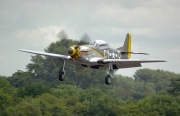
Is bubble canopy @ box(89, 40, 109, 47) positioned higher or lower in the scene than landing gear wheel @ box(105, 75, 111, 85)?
higher

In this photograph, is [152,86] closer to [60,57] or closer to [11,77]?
[11,77]

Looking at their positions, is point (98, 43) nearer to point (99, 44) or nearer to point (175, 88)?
point (99, 44)

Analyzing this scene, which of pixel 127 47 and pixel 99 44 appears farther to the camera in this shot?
pixel 127 47

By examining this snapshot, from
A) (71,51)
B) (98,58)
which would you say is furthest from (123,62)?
(71,51)

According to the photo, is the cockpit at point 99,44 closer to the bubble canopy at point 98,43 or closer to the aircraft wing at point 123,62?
the bubble canopy at point 98,43

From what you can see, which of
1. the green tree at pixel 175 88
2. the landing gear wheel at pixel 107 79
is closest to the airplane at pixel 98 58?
the landing gear wheel at pixel 107 79

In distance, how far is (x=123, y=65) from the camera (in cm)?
6197

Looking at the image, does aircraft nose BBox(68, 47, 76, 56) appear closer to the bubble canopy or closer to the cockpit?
the cockpit

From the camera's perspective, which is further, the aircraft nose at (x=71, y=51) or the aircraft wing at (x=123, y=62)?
the aircraft wing at (x=123, y=62)

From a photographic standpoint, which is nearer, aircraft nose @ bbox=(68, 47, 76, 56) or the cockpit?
aircraft nose @ bbox=(68, 47, 76, 56)

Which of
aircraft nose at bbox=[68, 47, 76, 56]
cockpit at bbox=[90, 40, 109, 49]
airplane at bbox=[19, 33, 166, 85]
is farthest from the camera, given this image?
cockpit at bbox=[90, 40, 109, 49]

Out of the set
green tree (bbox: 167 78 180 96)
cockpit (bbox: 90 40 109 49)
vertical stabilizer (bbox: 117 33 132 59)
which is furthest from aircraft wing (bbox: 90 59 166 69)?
green tree (bbox: 167 78 180 96)

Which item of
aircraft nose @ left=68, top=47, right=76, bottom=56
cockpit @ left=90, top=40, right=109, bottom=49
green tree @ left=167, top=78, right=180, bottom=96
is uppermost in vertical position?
cockpit @ left=90, top=40, right=109, bottom=49

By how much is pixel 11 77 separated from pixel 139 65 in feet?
317
